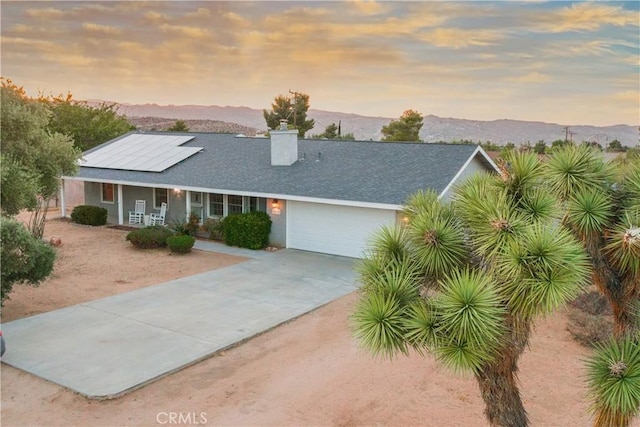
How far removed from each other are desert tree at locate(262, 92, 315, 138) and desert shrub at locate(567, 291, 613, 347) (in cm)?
5419

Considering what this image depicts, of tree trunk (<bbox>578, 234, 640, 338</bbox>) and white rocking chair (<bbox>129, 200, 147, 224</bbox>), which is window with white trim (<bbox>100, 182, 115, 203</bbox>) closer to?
white rocking chair (<bbox>129, 200, 147, 224</bbox>)

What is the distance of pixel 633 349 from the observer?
16.7 feet

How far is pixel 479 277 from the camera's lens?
506cm

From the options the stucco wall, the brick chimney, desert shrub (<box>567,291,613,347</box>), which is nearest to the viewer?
desert shrub (<box>567,291,613,347</box>)

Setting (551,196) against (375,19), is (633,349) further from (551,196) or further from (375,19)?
(375,19)

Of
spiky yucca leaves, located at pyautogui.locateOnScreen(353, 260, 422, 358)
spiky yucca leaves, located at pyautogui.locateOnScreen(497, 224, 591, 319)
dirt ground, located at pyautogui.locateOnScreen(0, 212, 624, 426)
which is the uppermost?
spiky yucca leaves, located at pyautogui.locateOnScreen(497, 224, 591, 319)

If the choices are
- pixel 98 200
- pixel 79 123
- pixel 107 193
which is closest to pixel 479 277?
pixel 107 193

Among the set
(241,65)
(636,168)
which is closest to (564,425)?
(636,168)

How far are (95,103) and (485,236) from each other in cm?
4203

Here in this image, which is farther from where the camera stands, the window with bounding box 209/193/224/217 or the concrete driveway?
the window with bounding box 209/193/224/217

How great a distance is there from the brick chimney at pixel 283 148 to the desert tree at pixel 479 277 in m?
15.1

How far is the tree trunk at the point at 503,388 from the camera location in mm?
5636

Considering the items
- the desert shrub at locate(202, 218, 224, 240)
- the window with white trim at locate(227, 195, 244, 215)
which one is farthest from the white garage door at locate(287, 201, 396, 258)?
the desert shrub at locate(202, 218, 224, 240)

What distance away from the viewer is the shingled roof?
17.4 m
